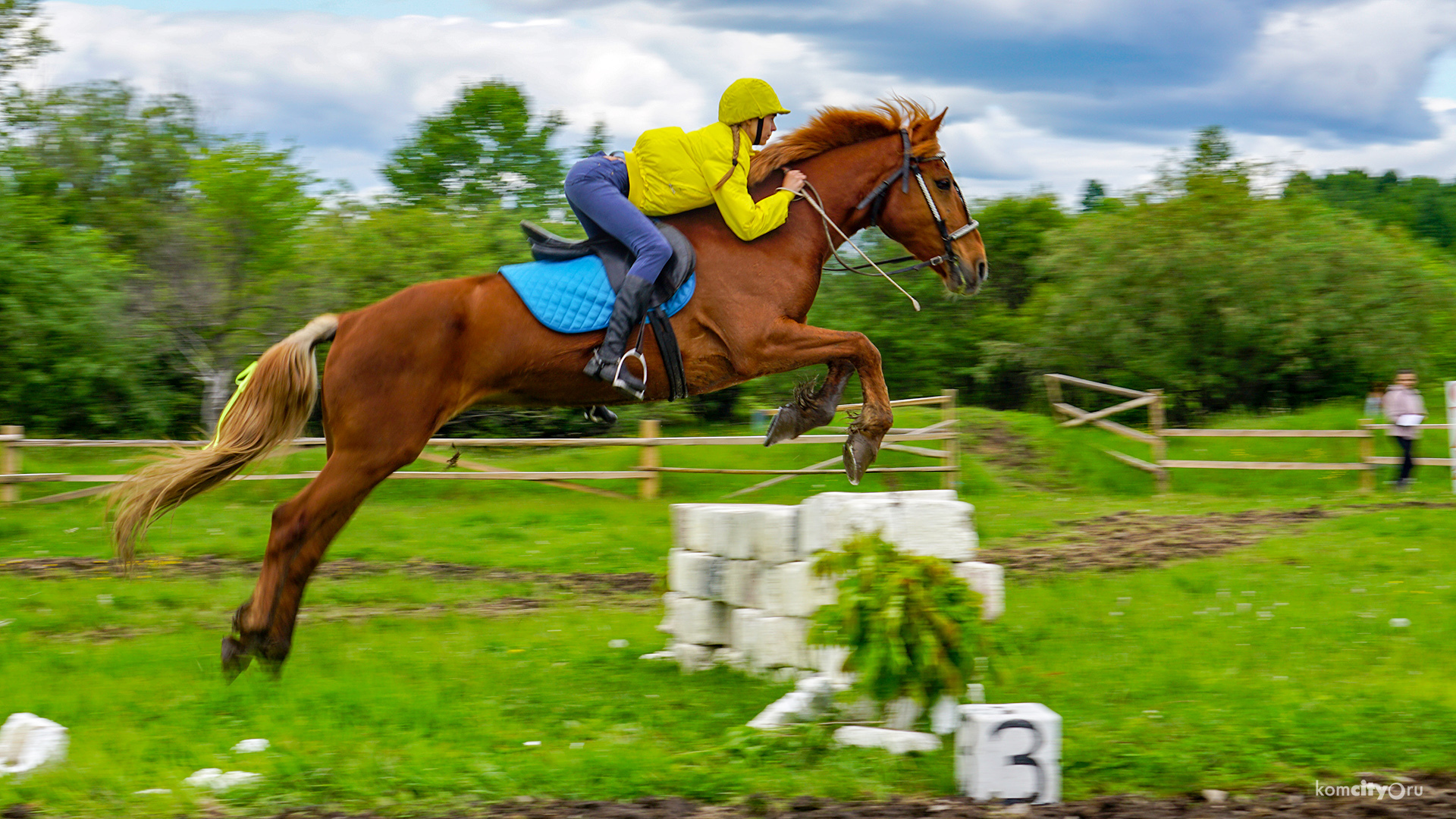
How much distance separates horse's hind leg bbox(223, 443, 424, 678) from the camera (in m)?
5.77

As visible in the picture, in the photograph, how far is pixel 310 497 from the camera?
5.77 meters

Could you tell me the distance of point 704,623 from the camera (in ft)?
21.3

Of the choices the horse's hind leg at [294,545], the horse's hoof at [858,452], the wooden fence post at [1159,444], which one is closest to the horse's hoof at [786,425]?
the horse's hoof at [858,452]

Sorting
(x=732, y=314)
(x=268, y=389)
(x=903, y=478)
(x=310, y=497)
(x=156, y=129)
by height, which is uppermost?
(x=156, y=129)

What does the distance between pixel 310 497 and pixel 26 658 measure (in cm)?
227

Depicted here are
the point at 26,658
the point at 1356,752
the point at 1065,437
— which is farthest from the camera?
the point at 1065,437

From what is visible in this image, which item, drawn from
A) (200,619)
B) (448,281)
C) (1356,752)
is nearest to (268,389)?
(448,281)

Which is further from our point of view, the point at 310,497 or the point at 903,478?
the point at 903,478

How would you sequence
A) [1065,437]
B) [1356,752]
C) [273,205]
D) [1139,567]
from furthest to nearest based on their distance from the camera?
[273,205], [1065,437], [1139,567], [1356,752]

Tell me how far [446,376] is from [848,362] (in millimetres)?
1979

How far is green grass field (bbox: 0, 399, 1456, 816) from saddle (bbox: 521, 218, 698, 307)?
195cm

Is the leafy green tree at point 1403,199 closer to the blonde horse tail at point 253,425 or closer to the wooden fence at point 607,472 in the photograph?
the wooden fence at point 607,472

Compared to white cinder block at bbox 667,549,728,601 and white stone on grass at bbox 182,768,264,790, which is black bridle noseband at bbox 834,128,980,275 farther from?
white stone on grass at bbox 182,768,264,790

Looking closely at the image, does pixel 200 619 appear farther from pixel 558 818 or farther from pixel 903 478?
pixel 903 478
